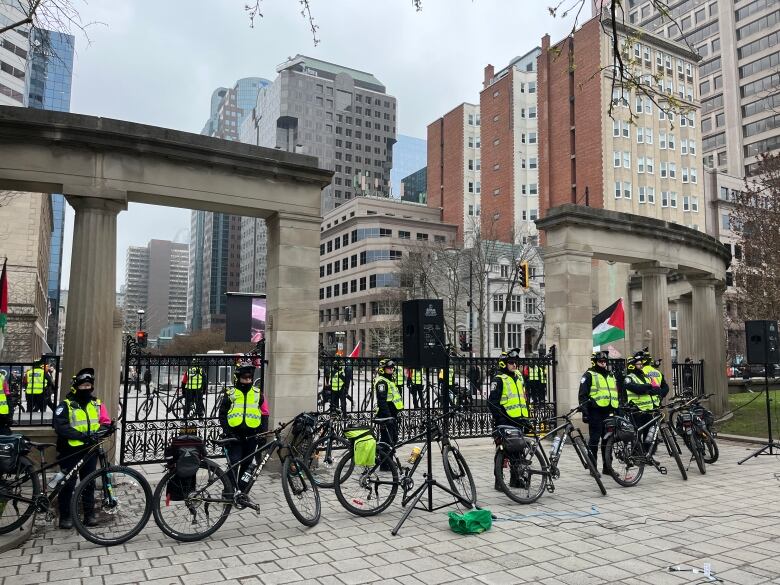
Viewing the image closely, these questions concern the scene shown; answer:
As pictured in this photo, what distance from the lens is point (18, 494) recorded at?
680 centimetres

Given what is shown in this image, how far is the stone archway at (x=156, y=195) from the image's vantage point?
9.43 metres

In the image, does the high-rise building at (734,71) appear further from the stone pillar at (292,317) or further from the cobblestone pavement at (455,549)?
the cobblestone pavement at (455,549)

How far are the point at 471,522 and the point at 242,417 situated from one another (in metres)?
3.38

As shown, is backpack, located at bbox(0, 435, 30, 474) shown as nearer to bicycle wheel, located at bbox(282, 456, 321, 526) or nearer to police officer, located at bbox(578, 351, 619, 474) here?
bicycle wheel, located at bbox(282, 456, 321, 526)

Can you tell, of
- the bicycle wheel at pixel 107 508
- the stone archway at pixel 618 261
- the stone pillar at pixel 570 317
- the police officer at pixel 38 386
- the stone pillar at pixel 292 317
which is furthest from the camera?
the stone archway at pixel 618 261

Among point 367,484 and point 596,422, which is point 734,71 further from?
point 367,484

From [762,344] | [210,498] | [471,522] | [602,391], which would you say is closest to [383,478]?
[471,522]

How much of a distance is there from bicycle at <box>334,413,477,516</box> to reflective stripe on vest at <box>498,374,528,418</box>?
188cm

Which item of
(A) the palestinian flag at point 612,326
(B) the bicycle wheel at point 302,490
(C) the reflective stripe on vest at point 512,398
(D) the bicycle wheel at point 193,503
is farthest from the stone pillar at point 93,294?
(A) the palestinian flag at point 612,326

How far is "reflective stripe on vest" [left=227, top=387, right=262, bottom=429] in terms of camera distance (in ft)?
26.3

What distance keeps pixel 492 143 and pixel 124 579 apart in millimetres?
83617

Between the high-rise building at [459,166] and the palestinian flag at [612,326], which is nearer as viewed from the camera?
the palestinian flag at [612,326]

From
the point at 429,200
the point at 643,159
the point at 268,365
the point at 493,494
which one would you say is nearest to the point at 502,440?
the point at 493,494

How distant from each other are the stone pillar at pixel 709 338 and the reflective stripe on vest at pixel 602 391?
10086 mm
